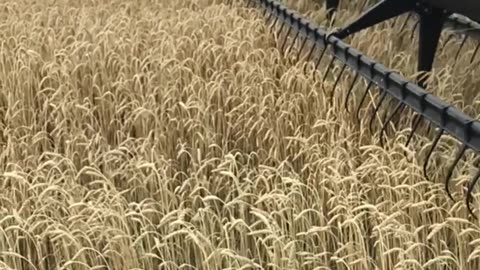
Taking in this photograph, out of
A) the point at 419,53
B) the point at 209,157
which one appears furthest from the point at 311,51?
the point at 209,157

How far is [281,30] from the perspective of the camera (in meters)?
4.22

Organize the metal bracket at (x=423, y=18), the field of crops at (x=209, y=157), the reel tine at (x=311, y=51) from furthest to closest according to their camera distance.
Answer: the reel tine at (x=311, y=51), the metal bracket at (x=423, y=18), the field of crops at (x=209, y=157)

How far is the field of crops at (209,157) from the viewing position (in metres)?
2.13

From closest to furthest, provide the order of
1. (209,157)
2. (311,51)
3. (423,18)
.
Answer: (209,157)
(423,18)
(311,51)

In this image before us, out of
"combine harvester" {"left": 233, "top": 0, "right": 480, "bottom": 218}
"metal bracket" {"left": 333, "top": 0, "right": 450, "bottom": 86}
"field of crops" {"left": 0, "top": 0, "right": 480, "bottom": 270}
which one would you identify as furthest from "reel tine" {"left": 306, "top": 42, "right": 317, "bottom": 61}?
"metal bracket" {"left": 333, "top": 0, "right": 450, "bottom": 86}

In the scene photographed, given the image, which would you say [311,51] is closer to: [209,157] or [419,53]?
[419,53]

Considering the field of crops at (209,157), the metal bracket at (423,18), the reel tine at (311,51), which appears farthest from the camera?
the reel tine at (311,51)

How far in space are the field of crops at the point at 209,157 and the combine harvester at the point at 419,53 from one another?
0.10 m

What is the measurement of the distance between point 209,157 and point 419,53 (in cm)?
108

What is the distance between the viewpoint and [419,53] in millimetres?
3297

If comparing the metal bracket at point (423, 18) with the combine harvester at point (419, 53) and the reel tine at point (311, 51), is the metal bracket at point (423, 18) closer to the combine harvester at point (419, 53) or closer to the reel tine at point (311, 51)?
the combine harvester at point (419, 53)

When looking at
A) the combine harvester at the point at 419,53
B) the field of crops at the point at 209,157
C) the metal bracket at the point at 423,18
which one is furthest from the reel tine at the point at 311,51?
the metal bracket at the point at 423,18

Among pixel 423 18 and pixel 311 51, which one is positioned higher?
pixel 423 18

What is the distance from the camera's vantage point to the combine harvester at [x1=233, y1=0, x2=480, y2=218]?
2146 mm
